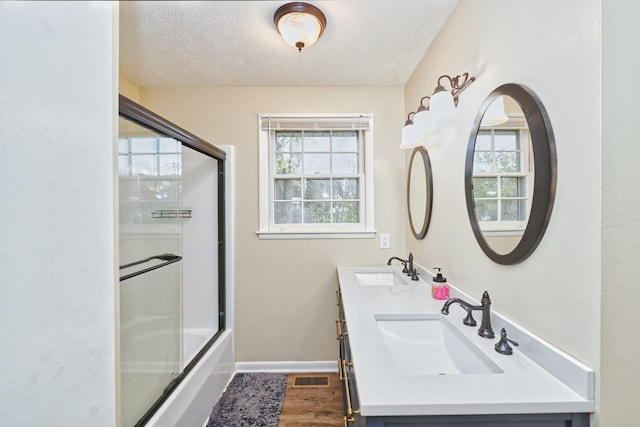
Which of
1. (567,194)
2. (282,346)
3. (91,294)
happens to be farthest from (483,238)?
(282,346)

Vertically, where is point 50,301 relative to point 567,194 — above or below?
below

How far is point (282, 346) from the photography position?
6.94 feet

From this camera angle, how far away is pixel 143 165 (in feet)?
3.73

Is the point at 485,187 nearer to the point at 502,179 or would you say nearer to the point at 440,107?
the point at 502,179

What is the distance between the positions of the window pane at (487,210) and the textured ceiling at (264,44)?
2.95 feet

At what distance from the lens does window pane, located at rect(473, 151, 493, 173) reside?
1026 mm

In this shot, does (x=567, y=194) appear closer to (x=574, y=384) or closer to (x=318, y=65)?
(x=574, y=384)

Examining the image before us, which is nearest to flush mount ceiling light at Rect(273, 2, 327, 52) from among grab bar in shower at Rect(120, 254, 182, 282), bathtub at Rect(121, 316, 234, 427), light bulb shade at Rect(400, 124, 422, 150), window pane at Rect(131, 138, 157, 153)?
window pane at Rect(131, 138, 157, 153)

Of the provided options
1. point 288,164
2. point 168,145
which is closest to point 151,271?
point 168,145

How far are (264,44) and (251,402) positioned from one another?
2069mm

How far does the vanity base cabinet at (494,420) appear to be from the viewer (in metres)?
0.64

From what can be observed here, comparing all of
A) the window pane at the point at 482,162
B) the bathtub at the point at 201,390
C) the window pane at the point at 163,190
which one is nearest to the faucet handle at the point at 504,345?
the window pane at the point at 482,162

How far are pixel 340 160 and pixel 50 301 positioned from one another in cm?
196

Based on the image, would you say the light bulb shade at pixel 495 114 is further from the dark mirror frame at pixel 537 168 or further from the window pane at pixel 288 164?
the window pane at pixel 288 164
